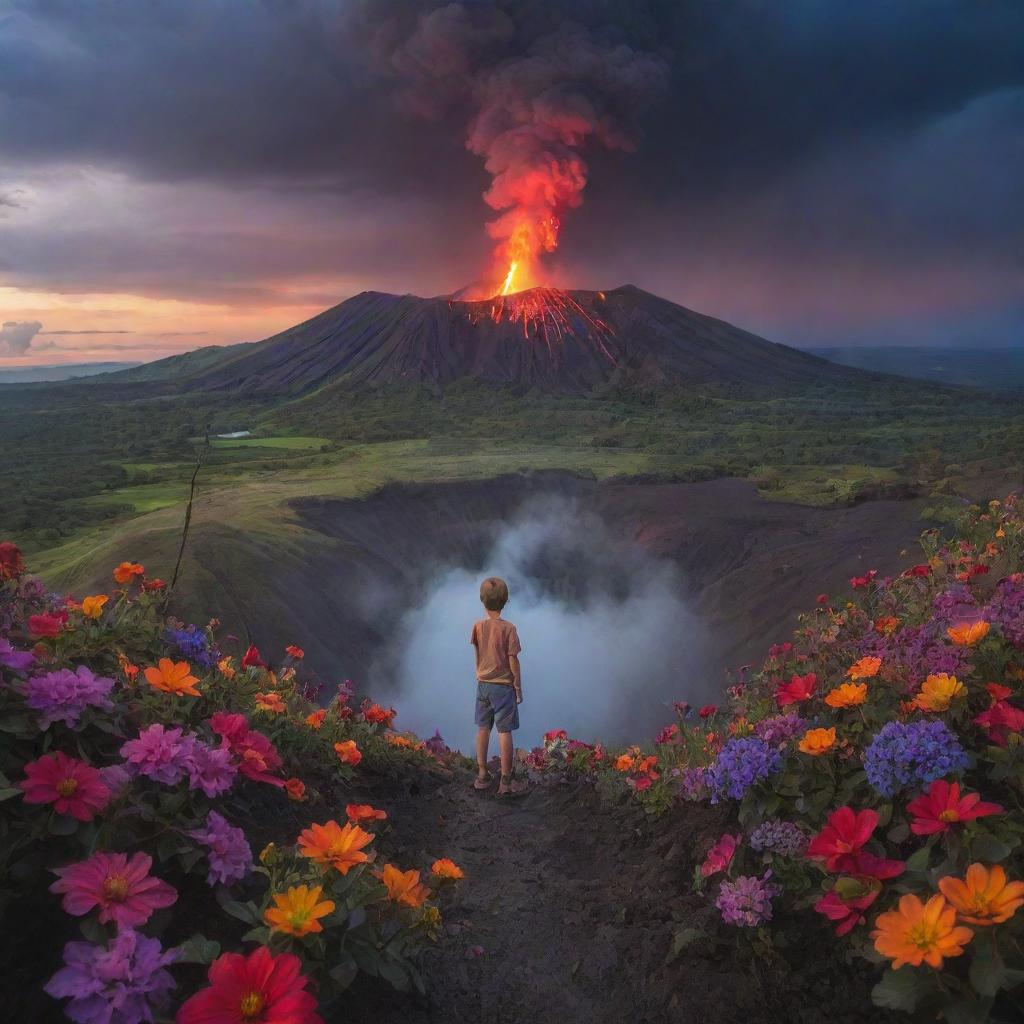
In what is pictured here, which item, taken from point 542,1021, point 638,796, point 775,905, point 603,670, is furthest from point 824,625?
point 603,670

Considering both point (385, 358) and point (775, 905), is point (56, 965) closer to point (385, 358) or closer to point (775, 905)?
point (775, 905)

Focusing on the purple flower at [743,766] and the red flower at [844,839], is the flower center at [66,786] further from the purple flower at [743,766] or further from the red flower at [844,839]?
the purple flower at [743,766]

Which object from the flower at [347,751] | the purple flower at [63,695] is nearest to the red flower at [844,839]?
the purple flower at [63,695]

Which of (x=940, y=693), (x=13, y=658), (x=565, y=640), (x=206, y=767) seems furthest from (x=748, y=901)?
(x=565, y=640)

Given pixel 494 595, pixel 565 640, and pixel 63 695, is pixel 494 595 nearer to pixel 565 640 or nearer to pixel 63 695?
pixel 63 695

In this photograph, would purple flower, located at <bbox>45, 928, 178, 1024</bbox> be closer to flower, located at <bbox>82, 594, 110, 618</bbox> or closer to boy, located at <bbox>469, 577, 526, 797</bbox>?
flower, located at <bbox>82, 594, 110, 618</bbox>

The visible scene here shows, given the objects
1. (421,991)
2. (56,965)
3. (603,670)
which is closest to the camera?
(56,965)
